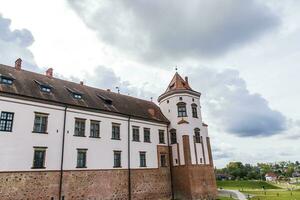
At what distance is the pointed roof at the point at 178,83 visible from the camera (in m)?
32.4

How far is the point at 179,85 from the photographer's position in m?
32.7

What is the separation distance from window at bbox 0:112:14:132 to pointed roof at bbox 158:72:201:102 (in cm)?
1961

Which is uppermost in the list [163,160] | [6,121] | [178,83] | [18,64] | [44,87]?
[178,83]

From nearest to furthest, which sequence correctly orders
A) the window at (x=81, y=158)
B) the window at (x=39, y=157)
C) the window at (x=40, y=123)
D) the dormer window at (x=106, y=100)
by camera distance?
1. the window at (x=39, y=157)
2. the window at (x=40, y=123)
3. the window at (x=81, y=158)
4. the dormer window at (x=106, y=100)

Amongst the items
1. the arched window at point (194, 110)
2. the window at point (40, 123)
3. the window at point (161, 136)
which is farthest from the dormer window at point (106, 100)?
the arched window at point (194, 110)

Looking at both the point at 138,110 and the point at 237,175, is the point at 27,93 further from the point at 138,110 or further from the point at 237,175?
the point at 237,175

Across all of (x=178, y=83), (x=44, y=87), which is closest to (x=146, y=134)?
(x=178, y=83)

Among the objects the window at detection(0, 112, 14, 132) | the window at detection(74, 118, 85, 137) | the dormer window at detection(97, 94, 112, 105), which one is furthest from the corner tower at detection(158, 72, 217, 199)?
the window at detection(0, 112, 14, 132)

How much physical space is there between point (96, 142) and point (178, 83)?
1534 centimetres

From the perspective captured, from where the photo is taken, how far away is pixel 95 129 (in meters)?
23.1

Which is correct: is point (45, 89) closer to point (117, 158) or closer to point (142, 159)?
point (117, 158)

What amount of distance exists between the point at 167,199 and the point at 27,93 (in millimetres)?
19332

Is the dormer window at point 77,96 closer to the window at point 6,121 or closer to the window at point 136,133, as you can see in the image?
the window at point 6,121

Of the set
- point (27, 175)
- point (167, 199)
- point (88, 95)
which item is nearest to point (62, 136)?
point (27, 175)
